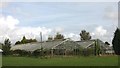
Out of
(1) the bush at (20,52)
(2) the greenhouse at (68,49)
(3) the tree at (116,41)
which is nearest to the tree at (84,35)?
(1) the bush at (20,52)

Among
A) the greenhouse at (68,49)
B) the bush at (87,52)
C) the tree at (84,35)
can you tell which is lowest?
the bush at (87,52)

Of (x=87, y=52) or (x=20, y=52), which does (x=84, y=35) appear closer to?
(x=20, y=52)

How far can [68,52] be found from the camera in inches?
2886

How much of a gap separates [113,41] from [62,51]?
44.2 feet

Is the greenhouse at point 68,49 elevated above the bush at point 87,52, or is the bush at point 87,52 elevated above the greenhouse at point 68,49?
the greenhouse at point 68,49

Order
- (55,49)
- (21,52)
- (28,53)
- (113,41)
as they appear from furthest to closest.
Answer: (21,52), (28,53), (55,49), (113,41)

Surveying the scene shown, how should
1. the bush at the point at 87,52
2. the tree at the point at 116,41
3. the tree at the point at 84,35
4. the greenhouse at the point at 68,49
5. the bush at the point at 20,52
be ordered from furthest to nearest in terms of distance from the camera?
the tree at the point at 84,35 → the bush at the point at 20,52 → the greenhouse at the point at 68,49 → the bush at the point at 87,52 → the tree at the point at 116,41

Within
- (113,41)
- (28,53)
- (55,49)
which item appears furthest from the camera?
(28,53)

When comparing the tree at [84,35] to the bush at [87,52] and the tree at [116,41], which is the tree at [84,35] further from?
the tree at [116,41]

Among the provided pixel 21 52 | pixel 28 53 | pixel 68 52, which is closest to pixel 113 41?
pixel 68 52

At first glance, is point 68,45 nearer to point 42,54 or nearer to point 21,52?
point 42,54

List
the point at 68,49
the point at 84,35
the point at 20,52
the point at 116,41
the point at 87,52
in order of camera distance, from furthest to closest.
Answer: the point at 84,35 → the point at 20,52 → the point at 68,49 → the point at 87,52 → the point at 116,41

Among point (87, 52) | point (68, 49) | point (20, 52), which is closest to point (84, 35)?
point (20, 52)

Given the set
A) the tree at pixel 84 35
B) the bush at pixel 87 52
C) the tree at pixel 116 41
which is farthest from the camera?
the tree at pixel 84 35
